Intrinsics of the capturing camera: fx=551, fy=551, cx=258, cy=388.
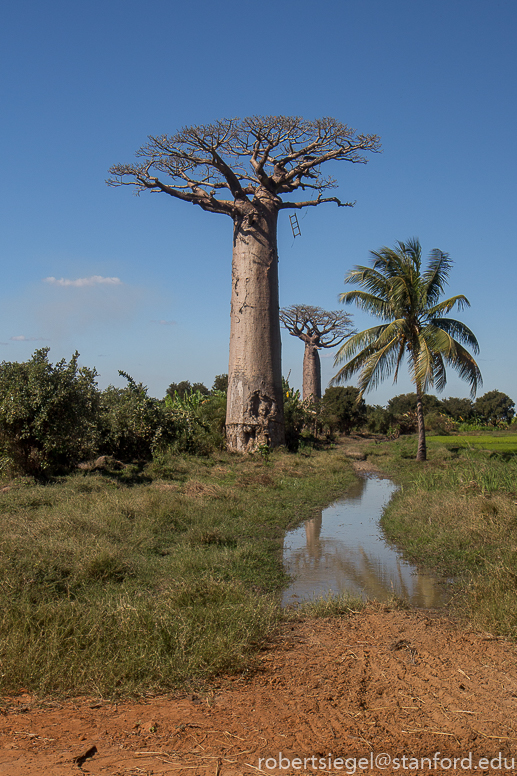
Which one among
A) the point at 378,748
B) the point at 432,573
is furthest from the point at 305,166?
the point at 378,748

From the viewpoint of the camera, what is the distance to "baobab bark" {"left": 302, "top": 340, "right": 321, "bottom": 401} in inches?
1249

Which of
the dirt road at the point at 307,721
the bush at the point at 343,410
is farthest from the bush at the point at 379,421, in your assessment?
the dirt road at the point at 307,721

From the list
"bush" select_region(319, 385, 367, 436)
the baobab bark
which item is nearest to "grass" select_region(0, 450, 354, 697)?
"bush" select_region(319, 385, 367, 436)

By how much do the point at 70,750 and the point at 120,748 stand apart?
221 millimetres

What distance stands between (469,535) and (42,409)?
692 cm

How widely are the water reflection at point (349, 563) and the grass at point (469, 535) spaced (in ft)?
0.86

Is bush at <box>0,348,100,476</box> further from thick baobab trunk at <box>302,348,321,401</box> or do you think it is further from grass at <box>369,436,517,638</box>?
thick baobab trunk at <box>302,348,321,401</box>

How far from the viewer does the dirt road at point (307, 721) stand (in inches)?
94.7

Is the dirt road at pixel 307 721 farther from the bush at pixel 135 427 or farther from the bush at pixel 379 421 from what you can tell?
the bush at pixel 379 421

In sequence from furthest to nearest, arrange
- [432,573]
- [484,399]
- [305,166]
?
[484,399] < [305,166] < [432,573]

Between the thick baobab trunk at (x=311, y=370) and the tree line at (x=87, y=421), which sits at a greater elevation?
the thick baobab trunk at (x=311, y=370)

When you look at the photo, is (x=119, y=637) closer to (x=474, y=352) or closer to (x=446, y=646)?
(x=446, y=646)

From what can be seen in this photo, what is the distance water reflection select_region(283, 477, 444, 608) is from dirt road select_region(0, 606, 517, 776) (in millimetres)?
1515

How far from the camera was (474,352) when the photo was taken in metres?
16.1
